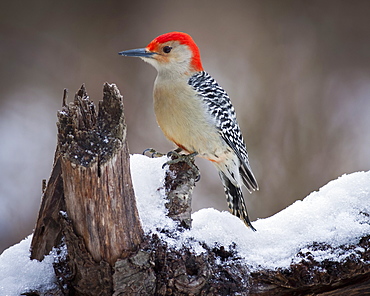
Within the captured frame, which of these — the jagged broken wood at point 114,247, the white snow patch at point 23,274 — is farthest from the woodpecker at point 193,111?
the white snow patch at point 23,274

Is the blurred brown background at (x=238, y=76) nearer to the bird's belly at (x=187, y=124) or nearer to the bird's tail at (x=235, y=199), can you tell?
the bird's tail at (x=235, y=199)

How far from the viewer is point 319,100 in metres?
4.34

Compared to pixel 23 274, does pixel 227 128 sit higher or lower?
higher

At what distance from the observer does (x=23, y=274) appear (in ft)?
6.72

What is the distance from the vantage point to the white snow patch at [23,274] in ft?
6.52

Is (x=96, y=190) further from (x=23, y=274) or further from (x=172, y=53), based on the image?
(x=172, y=53)

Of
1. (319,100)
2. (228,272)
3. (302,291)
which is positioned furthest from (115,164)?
(319,100)

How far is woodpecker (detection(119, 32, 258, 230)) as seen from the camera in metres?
2.97

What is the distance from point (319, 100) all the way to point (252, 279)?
8.74ft

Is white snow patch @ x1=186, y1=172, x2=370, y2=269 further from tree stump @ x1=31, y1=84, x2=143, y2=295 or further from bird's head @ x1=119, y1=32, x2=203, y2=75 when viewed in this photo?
bird's head @ x1=119, y1=32, x2=203, y2=75

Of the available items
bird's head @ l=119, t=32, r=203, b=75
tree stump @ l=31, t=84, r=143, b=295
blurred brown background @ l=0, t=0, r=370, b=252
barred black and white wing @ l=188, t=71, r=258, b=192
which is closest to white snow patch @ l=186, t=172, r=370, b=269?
tree stump @ l=31, t=84, r=143, b=295

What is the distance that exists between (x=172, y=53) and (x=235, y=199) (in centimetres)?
109

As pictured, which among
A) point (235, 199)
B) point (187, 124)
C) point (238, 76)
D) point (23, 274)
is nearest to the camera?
point (23, 274)

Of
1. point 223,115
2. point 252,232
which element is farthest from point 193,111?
point 252,232
